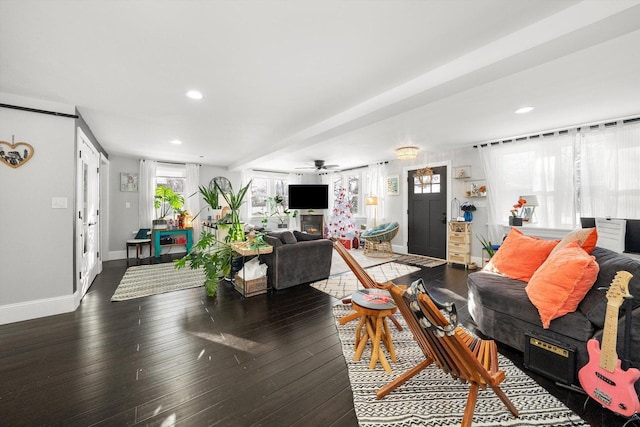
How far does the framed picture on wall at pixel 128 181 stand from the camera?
5.88m

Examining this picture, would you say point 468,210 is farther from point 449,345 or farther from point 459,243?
point 449,345

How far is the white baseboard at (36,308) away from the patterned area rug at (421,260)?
210 inches

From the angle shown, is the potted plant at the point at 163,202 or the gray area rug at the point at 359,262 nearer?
the gray area rug at the point at 359,262

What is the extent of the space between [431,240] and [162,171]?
699 cm

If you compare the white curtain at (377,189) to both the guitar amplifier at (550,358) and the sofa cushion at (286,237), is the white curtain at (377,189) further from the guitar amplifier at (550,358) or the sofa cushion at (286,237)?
the guitar amplifier at (550,358)

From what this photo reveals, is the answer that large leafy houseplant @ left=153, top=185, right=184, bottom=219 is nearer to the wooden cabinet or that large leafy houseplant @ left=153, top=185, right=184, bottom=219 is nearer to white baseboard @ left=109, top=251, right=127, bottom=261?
white baseboard @ left=109, top=251, right=127, bottom=261

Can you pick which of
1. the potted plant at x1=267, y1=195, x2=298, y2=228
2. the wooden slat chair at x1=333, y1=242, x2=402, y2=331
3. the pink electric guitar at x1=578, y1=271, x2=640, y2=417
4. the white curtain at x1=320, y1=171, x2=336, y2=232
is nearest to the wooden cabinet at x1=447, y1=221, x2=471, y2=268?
the wooden slat chair at x1=333, y1=242, x2=402, y2=331

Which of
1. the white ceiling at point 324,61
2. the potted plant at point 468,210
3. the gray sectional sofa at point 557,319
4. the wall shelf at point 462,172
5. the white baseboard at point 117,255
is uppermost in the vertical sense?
the white ceiling at point 324,61

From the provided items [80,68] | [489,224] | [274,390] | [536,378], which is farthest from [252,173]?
[536,378]

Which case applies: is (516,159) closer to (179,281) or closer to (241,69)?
(241,69)

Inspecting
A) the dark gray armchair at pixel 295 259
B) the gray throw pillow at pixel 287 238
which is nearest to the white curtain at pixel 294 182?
the dark gray armchair at pixel 295 259

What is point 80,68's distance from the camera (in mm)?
2166

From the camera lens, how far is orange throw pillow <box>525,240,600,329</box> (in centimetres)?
172

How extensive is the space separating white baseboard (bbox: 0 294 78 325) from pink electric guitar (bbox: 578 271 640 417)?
4738mm
